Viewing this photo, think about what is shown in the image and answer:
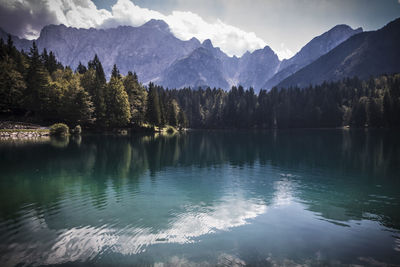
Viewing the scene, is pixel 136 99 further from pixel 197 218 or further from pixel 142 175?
pixel 197 218

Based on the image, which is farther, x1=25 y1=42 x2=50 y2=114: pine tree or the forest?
the forest

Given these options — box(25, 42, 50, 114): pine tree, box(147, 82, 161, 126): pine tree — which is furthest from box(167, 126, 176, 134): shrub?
box(25, 42, 50, 114): pine tree

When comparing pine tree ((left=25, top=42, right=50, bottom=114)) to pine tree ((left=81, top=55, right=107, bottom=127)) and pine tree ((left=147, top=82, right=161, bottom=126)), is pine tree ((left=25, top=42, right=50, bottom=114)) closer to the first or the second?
pine tree ((left=81, top=55, right=107, bottom=127))

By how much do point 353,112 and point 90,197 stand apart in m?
169

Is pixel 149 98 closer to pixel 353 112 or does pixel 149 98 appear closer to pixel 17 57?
pixel 17 57

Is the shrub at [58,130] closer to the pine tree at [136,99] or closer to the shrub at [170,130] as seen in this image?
the pine tree at [136,99]

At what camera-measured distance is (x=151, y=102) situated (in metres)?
105

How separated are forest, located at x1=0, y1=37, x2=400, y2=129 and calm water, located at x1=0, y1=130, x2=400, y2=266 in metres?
66.5

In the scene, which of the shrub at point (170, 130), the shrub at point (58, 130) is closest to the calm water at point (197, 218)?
the shrub at point (58, 130)

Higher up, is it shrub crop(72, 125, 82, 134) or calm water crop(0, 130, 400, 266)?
shrub crop(72, 125, 82, 134)

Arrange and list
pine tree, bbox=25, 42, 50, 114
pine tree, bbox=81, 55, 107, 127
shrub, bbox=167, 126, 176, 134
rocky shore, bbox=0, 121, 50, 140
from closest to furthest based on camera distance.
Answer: rocky shore, bbox=0, 121, 50, 140, pine tree, bbox=25, 42, 50, 114, pine tree, bbox=81, 55, 107, 127, shrub, bbox=167, 126, 176, 134

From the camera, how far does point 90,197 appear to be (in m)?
17.8

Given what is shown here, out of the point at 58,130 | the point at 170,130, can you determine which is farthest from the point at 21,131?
the point at 170,130

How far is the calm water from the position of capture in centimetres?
1003
